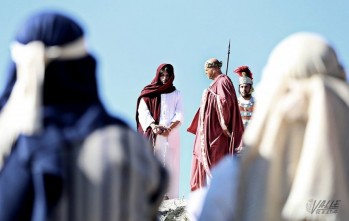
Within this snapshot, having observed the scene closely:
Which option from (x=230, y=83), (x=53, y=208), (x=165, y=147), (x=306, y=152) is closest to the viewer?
(x=53, y=208)

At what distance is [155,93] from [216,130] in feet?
4.72

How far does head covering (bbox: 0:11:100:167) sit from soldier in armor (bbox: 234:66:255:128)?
30.2 feet

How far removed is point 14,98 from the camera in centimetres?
373

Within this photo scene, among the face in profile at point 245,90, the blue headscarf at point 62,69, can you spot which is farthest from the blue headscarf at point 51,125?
the face in profile at point 245,90

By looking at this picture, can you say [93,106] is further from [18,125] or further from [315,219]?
[315,219]

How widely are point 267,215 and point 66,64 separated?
111 centimetres

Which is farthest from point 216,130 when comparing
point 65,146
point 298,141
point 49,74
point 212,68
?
point 65,146

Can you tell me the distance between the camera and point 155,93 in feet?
44.8

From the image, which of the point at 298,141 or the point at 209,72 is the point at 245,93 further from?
the point at 298,141

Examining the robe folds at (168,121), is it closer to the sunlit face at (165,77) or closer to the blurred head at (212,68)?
the sunlit face at (165,77)

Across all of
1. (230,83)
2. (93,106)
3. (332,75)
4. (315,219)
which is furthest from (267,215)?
(230,83)

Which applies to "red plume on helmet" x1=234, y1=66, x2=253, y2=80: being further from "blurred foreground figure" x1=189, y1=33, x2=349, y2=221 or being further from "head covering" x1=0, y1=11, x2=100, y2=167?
"head covering" x1=0, y1=11, x2=100, y2=167

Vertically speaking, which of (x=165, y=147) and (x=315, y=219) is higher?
(x=315, y=219)

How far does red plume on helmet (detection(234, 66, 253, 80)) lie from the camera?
43.4 ft
